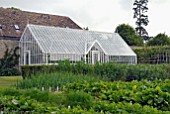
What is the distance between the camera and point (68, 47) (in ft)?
89.1

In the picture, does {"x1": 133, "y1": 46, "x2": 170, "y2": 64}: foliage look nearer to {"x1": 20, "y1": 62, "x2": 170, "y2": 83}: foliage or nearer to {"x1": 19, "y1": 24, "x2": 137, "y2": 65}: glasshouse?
{"x1": 19, "y1": 24, "x2": 137, "y2": 65}: glasshouse

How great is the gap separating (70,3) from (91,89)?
780 inches

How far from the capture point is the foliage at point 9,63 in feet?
90.3

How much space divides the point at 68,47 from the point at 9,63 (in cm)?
532

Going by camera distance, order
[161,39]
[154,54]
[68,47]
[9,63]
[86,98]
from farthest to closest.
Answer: [161,39] < [154,54] < [9,63] < [68,47] < [86,98]

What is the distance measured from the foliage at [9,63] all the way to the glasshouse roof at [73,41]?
3.08 meters

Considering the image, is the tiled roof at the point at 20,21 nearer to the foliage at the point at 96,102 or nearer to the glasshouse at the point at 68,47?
the glasshouse at the point at 68,47

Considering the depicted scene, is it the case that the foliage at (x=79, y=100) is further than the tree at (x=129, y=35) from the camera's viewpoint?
No

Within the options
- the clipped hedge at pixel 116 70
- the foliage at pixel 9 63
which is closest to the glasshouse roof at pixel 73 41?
the foliage at pixel 9 63

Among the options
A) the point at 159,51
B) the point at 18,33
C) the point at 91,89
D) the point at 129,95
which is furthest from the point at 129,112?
the point at 18,33

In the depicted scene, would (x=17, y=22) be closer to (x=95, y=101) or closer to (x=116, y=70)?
(x=116, y=70)

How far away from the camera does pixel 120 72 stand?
15297 mm


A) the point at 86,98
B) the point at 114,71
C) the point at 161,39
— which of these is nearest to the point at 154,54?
the point at 161,39

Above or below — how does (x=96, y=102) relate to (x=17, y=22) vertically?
below
